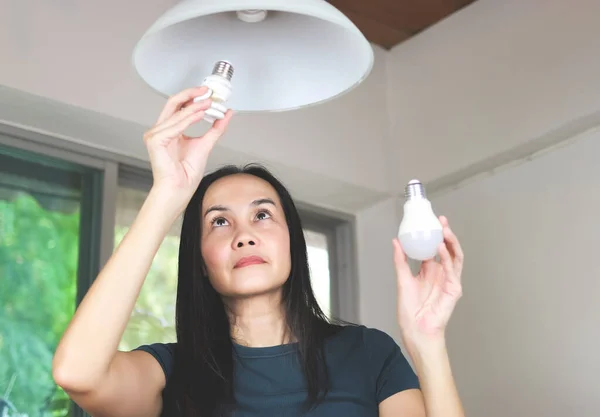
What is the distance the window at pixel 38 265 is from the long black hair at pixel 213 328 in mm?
432

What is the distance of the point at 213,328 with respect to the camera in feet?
4.07

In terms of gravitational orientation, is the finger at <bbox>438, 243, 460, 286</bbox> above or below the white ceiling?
below

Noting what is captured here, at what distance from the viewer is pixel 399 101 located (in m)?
2.18

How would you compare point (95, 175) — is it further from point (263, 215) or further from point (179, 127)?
point (179, 127)

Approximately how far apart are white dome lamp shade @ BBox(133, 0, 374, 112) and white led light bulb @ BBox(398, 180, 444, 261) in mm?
166

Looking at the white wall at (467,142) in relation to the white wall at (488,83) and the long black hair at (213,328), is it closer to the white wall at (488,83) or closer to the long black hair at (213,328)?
the white wall at (488,83)

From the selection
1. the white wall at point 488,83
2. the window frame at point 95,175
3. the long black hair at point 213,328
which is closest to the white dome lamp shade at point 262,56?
the long black hair at point 213,328

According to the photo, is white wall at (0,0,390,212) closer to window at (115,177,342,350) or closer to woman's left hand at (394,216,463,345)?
window at (115,177,342,350)

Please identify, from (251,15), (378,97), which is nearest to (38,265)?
(251,15)

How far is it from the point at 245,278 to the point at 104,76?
67 centimetres

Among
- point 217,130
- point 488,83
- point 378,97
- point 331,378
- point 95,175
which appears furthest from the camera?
point 378,97

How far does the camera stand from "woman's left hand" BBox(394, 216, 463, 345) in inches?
39.4

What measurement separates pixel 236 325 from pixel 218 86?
506mm

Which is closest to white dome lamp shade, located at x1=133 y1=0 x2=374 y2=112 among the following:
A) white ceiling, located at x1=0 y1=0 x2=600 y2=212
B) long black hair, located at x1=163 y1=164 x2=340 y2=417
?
long black hair, located at x1=163 y1=164 x2=340 y2=417
